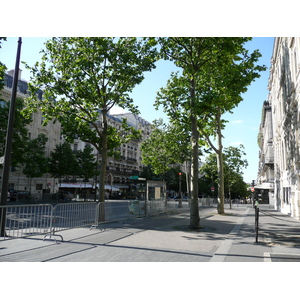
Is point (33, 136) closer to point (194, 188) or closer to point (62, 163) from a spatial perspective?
point (62, 163)

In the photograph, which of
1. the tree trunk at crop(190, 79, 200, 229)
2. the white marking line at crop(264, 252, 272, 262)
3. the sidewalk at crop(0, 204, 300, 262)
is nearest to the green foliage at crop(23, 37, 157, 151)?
the tree trunk at crop(190, 79, 200, 229)

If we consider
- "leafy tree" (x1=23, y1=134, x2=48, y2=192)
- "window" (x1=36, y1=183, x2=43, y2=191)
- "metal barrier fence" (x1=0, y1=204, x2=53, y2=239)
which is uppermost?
"leafy tree" (x1=23, y1=134, x2=48, y2=192)

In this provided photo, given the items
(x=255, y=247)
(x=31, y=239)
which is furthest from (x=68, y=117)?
(x=255, y=247)

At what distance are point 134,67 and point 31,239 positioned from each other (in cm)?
911

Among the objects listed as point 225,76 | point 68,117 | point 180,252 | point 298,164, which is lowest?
point 180,252

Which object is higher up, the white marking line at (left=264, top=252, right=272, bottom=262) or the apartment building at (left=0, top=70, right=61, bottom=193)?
the apartment building at (left=0, top=70, right=61, bottom=193)

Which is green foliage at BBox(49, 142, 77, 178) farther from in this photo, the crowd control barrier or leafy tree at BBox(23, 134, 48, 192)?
the crowd control barrier

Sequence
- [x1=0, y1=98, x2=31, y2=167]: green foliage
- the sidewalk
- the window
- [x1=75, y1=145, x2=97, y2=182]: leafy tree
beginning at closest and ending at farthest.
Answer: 1. the sidewalk
2. [x1=0, y1=98, x2=31, y2=167]: green foliage
3. [x1=75, y1=145, x2=97, y2=182]: leafy tree
4. the window

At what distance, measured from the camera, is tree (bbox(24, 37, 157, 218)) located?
533 inches

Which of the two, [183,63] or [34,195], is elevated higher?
[183,63]

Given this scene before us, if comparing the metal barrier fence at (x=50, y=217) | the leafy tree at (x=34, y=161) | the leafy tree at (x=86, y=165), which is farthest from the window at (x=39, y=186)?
the metal barrier fence at (x=50, y=217)

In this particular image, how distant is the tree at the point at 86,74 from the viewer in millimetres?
13547

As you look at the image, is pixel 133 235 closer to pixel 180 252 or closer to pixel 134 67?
pixel 180 252
